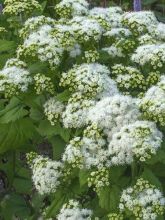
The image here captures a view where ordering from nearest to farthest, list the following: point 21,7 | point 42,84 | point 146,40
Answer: point 42,84 < point 146,40 < point 21,7

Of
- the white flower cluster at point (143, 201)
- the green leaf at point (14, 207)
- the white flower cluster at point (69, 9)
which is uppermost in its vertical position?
the white flower cluster at point (69, 9)

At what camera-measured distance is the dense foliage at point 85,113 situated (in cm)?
385

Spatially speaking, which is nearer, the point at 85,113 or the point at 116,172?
the point at 116,172

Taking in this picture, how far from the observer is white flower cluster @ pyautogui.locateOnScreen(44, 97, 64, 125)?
14.4 ft

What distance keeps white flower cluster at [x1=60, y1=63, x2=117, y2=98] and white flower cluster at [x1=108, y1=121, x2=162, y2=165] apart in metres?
0.50

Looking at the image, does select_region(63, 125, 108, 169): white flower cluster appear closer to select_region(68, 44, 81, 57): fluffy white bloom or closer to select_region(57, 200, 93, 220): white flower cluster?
select_region(57, 200, 93, 220): white flower cluster

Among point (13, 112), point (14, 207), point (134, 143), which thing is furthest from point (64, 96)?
point (14, 207)

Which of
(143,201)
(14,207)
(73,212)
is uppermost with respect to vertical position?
(143,201)

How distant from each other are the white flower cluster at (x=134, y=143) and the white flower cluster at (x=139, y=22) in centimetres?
144

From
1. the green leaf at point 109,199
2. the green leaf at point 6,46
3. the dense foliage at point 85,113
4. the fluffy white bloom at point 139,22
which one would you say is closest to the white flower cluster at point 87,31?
the dense foliage at point 85,113

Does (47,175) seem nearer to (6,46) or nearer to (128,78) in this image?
(128,78)

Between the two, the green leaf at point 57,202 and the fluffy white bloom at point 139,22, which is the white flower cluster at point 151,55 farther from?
the green leaf at point 57,202

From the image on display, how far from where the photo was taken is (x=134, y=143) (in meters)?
3.72

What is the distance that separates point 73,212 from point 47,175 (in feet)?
1.12
